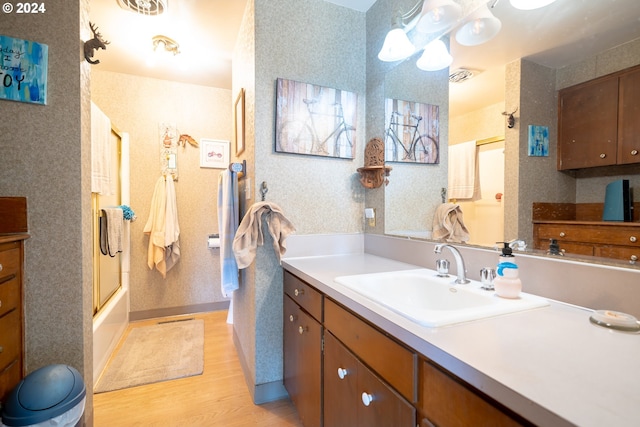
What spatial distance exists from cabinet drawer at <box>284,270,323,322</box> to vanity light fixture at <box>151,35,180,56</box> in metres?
2.06

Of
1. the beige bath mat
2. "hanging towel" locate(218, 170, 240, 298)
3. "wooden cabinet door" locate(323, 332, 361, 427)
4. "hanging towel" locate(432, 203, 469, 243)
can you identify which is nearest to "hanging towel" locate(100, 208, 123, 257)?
the beige bath mat

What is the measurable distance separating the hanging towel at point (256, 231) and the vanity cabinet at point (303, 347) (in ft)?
0.76

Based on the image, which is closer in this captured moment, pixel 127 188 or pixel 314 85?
pixel 314 85

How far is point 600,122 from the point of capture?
850 millimetres

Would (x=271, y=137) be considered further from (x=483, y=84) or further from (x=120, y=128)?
(x=120, y=128)

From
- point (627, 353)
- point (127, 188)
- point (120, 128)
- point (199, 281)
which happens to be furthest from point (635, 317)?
point (120, 128)

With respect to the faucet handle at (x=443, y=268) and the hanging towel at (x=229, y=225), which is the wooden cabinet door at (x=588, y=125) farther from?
the hanging towel at (x=229, y=225)

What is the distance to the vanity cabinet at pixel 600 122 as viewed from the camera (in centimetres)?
77

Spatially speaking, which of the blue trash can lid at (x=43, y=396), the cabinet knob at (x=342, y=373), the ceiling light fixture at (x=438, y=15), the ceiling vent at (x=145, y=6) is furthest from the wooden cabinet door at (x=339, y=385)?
the ceiling vent at (x=145, y=6)

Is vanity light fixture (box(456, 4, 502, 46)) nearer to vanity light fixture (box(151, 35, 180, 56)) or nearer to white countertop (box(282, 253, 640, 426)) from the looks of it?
white countertop (box(282, 253, 640, 426))

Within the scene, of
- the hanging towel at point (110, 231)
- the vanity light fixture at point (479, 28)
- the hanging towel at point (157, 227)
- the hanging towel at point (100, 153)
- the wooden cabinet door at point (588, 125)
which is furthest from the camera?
the hanging towel at point (157, 227)

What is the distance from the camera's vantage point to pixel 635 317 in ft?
2.44

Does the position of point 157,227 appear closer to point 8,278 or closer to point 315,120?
point 8,278

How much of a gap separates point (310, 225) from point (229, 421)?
116 cm
